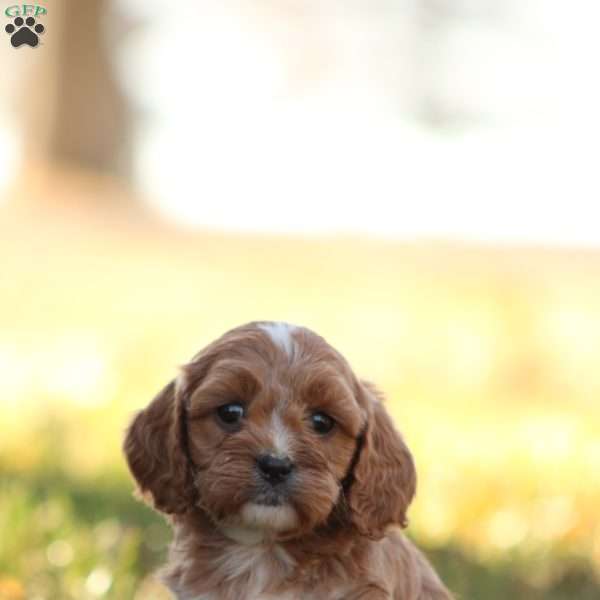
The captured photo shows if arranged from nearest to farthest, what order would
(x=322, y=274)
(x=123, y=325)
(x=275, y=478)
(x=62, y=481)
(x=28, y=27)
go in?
(x=275, y=478) → (x=62, y=481) → (x=28, y=27) → (x=123, y=325) → (x=322, y=274)

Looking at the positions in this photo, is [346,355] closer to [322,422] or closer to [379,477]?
[379,477]

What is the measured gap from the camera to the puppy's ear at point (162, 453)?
17.7ft

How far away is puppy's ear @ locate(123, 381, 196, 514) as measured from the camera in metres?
5.40

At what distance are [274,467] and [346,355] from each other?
605 centimetres

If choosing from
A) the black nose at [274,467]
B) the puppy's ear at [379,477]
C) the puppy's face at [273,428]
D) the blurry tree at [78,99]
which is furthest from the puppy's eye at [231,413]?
the blurry tree at [78,99]

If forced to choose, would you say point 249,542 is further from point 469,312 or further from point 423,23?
point 423,23

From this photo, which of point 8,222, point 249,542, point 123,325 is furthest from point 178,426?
point 8,222

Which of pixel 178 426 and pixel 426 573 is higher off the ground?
pixel 178 426

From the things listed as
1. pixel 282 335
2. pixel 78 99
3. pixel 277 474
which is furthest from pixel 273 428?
pixel 78 99

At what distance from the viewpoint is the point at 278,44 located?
20578 millimetres

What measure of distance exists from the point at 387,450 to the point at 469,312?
856cm

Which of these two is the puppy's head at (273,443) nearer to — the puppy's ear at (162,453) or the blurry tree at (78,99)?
the puppy's ear at (162,453)

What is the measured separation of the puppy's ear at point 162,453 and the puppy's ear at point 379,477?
63 centimetres

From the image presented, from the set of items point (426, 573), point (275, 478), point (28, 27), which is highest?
point (28, 27)
